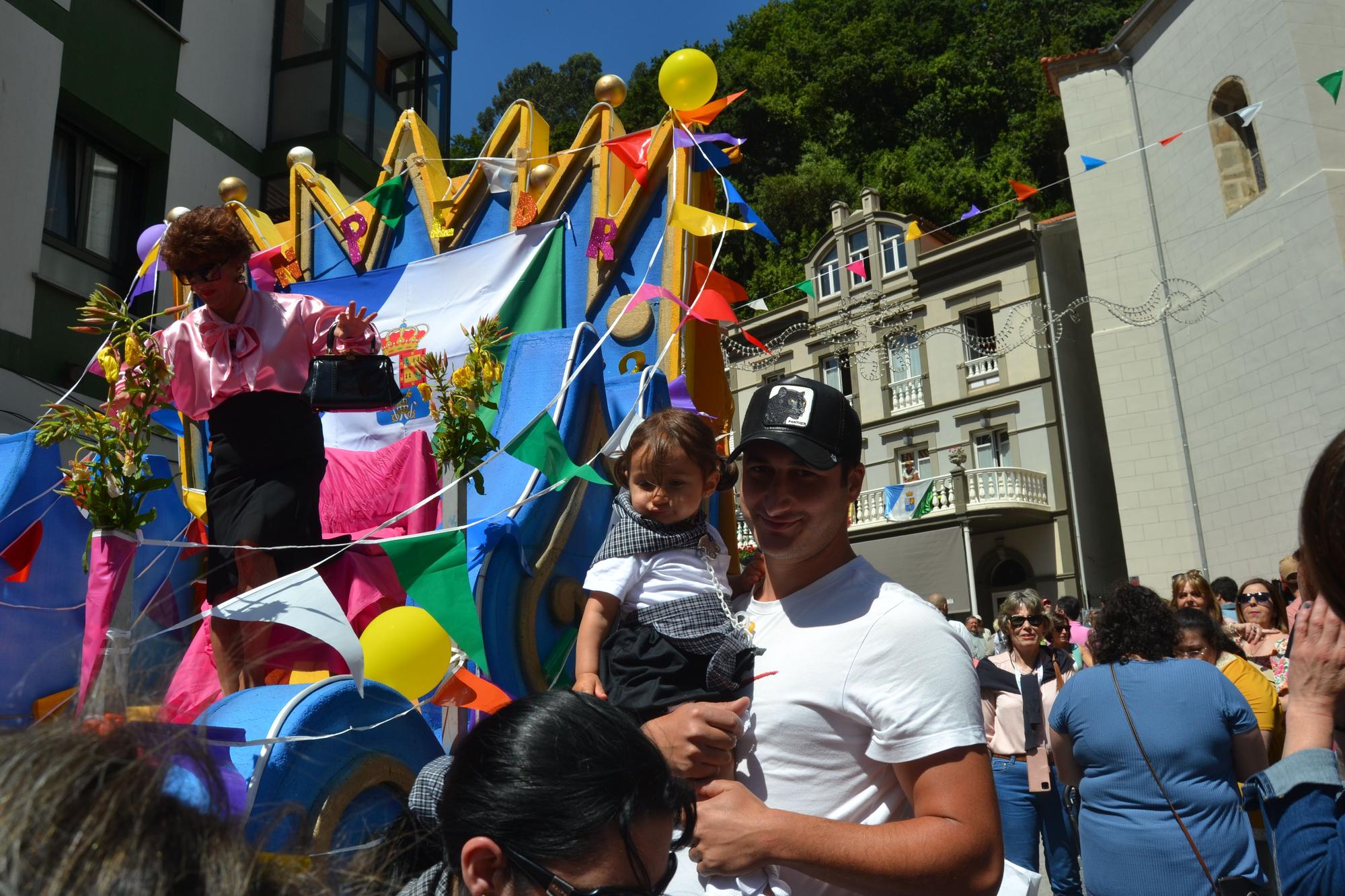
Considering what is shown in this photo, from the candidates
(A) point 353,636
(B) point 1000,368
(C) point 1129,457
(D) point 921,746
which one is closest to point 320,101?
(A) point 353,636

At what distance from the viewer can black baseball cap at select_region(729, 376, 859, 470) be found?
6.51 feet

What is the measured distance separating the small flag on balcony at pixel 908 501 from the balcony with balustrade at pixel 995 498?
17cm

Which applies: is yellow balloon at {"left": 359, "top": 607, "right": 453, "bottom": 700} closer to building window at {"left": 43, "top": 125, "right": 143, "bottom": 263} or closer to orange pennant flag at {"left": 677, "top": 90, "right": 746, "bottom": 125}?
orange pennant flag at {"left": 677, "top": 90, "right": 746, "bottom": 125}

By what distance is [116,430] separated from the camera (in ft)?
11.1

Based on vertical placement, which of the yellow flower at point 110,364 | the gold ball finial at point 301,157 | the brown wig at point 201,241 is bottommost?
the yellow flower at point 110,364

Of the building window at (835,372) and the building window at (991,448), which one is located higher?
the building window at (835,372)

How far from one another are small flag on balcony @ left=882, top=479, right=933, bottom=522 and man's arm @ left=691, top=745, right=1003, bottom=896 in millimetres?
21937

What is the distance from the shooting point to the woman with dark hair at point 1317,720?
1604 millimetres

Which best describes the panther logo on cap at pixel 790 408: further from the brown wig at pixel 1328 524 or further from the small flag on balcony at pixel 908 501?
the small flag on balcony at pixel 908 501

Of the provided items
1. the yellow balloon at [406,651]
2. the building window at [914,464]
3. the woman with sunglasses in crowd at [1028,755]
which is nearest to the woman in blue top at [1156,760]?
the woman with sunglasses in crowd at [1028,755]

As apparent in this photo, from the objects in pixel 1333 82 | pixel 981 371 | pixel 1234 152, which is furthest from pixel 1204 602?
pixel 981 371

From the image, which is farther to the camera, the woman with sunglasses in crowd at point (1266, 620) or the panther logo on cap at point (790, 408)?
the woman with sunglasses in crowd at point (1266, 620)

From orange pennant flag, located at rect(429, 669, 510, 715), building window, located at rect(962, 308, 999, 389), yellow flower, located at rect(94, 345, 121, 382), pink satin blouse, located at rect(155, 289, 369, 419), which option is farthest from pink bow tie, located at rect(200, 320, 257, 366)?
building window, located at rect(962, 308, 999, 389)

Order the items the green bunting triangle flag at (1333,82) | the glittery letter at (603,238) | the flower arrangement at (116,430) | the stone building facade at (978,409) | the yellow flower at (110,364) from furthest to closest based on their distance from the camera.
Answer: the stone building facade at (978,409), the green bunting triangle flag at (1333,82), the glittery letter at (603,238), the yellow flower at (110,364), the flower arrangement at (116,430)
